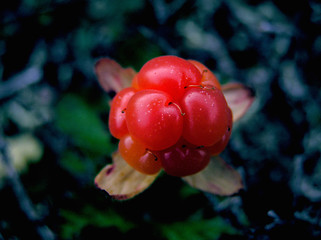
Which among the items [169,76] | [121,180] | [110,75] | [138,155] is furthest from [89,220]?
[169,76]

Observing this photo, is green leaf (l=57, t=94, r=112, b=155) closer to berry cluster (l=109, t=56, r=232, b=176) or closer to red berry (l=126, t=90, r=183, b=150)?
berry cluster (l=109, t=56, r=232, b=176)

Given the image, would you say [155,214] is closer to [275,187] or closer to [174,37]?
[275,187]

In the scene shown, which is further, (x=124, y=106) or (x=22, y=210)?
(x=22, y=210)

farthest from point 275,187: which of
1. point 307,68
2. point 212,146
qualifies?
point 307,68

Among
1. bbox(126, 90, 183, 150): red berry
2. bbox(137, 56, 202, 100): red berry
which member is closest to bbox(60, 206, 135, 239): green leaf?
bbox(126, 90, 183, 150): red berry

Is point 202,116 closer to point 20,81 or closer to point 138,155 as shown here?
point 138,155

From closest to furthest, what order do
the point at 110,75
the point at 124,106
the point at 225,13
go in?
the point at 124,106 < the point at 110,75 < the point at 225,13
